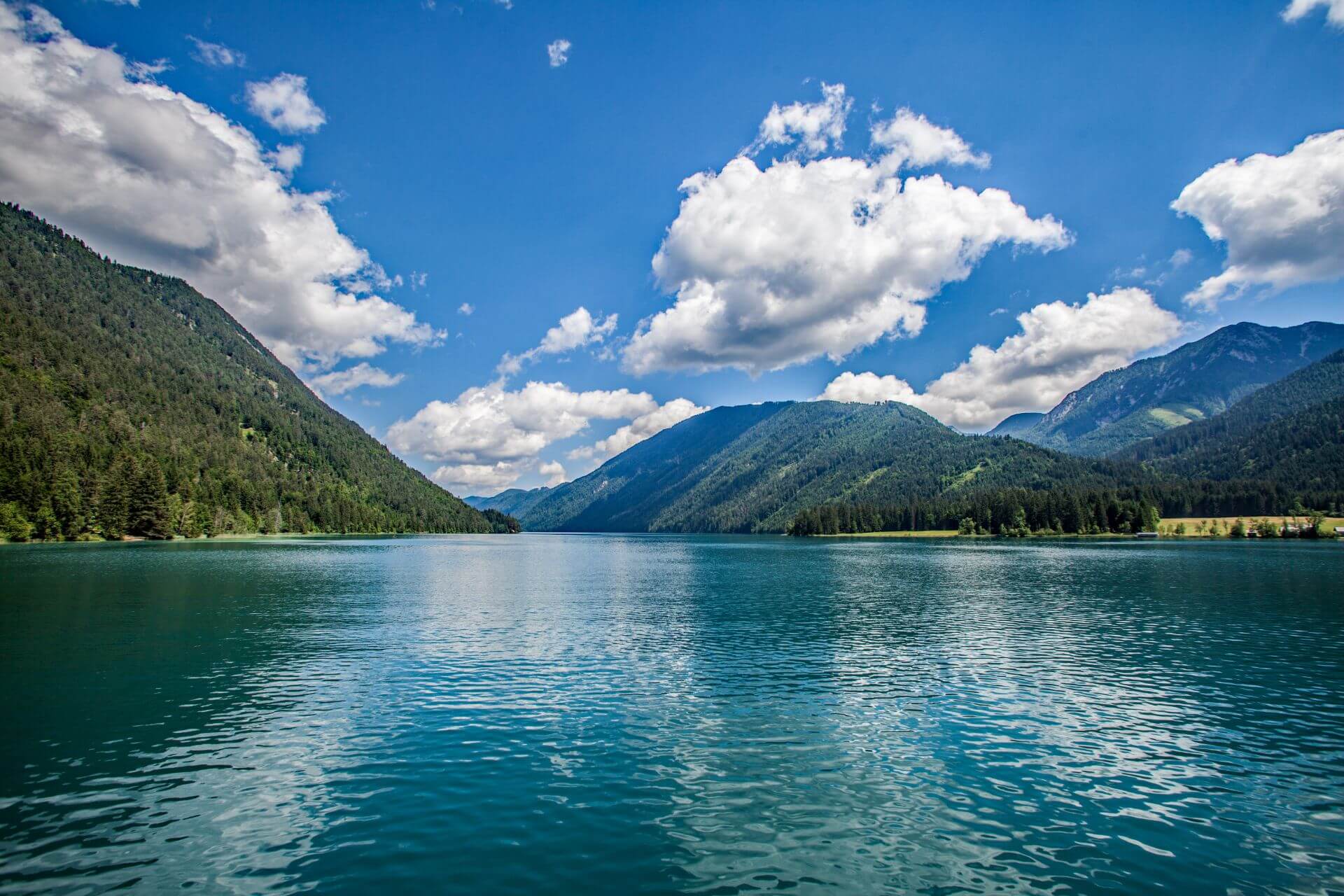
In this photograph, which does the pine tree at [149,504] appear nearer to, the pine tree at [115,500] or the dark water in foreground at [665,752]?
the pine tree at [115,500]

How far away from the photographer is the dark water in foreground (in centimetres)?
1559

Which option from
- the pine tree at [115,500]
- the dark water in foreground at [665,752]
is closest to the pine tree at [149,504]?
the pine tree at [115,500]

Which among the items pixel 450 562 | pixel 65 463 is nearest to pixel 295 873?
pixel 450 562

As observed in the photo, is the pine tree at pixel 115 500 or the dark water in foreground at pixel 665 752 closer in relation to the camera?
the dark water in foreground at pixel 665 752

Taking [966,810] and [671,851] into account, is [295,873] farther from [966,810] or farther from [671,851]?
[966,810]

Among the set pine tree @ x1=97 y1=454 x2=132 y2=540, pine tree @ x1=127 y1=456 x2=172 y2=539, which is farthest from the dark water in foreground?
pine tree @ x1=127 y1=456 x2=172 y2=539

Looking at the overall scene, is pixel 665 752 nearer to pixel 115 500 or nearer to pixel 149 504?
pixel 115 500

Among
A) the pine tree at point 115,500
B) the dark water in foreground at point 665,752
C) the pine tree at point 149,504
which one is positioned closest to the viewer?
the dark water in foreground at point 665,752

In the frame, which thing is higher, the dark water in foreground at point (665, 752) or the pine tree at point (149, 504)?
the pine tree at point (149, 504)

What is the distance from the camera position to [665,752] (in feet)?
77.8

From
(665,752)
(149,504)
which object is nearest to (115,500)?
(149,504)

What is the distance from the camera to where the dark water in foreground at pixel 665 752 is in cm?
1559

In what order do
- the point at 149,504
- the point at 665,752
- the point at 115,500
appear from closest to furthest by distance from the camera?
the point at 665,752
the point at 115,500
the point at 149,504

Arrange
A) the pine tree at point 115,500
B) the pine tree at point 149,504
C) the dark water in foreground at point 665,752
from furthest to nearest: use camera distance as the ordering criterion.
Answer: the pine tree at point 149,504, the pine tree at point 115,500, the dark water in foreground at point 665,752
